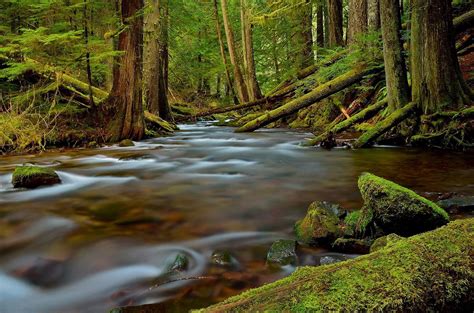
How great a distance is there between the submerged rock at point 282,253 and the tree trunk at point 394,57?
235 inches

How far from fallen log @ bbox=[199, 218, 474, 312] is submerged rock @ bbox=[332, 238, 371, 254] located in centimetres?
137

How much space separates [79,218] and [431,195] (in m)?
3.89

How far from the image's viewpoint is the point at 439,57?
23.9 feet

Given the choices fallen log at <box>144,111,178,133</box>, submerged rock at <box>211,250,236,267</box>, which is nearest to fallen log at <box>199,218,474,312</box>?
submerged rock at <box>211,250,236,267</box>

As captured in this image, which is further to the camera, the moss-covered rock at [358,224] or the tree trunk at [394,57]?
the tree trunk at [394,57]

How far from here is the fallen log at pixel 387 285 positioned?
1267 mm

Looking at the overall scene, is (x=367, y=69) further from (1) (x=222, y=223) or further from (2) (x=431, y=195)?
(1) (x=222, y=223)

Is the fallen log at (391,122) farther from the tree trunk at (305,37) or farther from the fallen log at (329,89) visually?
the tree trunk at (305,37)

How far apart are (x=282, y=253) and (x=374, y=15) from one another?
32.3ft

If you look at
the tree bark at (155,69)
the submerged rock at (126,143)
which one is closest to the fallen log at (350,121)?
the submerged rock at (126,143)

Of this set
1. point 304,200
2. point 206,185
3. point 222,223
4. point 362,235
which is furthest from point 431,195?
point 206,185

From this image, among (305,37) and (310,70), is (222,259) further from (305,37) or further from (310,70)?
(305,37)

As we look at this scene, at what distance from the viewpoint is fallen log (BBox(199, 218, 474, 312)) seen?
1.27 metres

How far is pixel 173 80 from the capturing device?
26.2m
